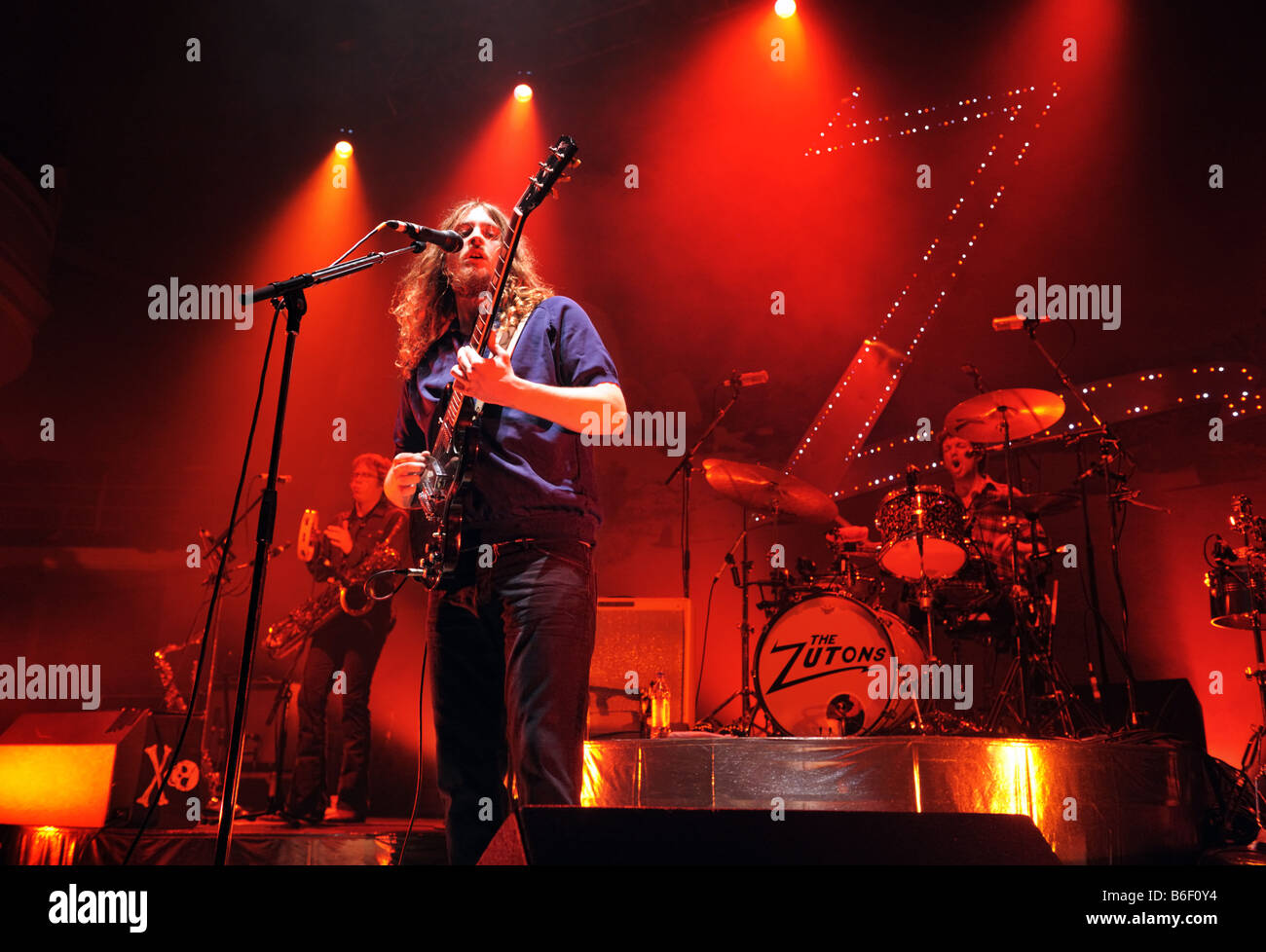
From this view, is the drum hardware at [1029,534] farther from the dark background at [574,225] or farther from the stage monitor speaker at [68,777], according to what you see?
the stage monitor speaker at [68,777]

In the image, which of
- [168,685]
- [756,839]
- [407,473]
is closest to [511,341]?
[407,473]

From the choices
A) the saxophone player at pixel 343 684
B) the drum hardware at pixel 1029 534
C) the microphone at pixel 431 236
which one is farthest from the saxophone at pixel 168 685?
the drum hardware at pixel 1029 534

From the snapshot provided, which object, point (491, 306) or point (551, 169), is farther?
point (551, 169)

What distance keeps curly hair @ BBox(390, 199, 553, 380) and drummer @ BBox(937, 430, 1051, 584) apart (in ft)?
12.4

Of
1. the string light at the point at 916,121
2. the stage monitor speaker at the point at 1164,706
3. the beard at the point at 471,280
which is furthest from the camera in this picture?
the string light at the point at 916,121

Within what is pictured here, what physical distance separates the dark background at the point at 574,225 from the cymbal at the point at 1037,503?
0.71 metres

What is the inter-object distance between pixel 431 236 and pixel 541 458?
2.20ft

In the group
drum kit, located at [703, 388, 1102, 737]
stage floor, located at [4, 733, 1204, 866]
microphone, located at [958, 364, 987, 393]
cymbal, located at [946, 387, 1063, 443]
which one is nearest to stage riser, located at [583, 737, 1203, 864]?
stage floor, located at [4, 733, 1204, 866]

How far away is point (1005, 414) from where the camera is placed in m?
5.88

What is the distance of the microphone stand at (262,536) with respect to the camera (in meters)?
2.06

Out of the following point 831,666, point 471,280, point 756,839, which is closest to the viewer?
point 756,839

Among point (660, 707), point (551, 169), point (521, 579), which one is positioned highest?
point (551, 169)

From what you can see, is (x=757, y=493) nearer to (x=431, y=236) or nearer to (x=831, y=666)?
(x=831, y=666)
